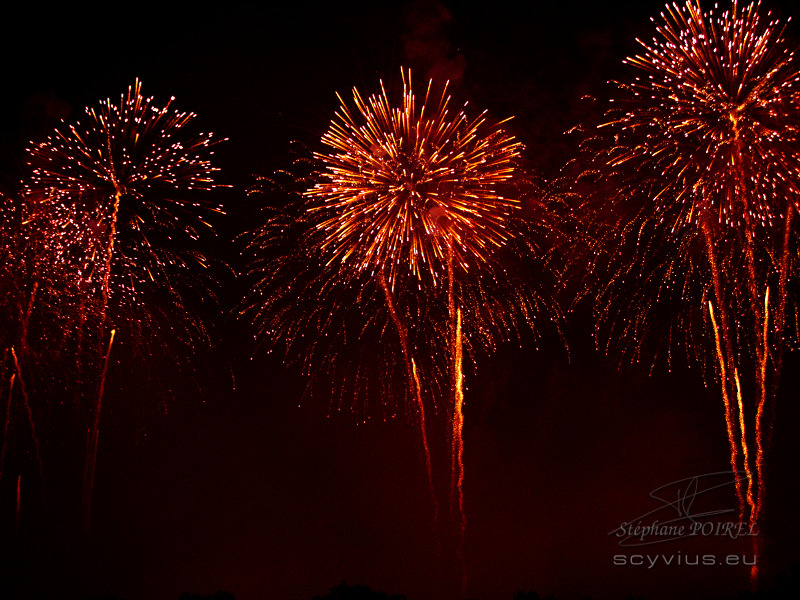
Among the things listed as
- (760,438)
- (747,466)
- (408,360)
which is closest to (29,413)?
(408,360)

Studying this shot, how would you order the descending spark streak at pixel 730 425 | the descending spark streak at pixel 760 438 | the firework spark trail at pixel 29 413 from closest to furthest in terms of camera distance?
the descending spark streak at pixel 760 438 → the descending spark streak at pixel 730 425 → the firework spark trail at pixel 29 413

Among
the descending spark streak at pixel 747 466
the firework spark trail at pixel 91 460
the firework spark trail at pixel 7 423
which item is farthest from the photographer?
the firework spark trail at pixel 91 460

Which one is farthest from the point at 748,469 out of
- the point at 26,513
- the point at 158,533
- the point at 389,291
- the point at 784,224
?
the point at 26,513

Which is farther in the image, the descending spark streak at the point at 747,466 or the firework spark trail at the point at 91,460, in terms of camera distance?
the firework spark trail at the point at 91,460

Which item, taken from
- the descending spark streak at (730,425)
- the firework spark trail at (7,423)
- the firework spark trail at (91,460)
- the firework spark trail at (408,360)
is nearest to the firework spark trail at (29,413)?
the firework spark trail at (7,423)

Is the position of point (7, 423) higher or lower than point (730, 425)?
lower

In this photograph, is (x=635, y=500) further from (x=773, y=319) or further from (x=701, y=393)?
(x=773, y=319)

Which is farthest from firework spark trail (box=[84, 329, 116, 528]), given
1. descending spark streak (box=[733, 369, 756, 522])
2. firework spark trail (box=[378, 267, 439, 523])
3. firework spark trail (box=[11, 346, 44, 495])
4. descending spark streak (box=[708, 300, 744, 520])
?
descending spark streak (box=[733, 369, 756, 522])

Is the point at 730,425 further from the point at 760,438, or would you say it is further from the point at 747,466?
the point at 747,466

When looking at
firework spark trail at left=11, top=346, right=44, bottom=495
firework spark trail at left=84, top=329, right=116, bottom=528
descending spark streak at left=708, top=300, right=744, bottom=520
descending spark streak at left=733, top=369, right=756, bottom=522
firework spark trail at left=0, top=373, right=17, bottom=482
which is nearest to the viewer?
descending spark streak at left=708, top=300, right=744, bottom=520

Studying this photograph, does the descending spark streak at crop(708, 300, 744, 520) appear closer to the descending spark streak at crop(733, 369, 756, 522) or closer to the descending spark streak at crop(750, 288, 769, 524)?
the descending spark streak at crop(733, 369, 756, 522)

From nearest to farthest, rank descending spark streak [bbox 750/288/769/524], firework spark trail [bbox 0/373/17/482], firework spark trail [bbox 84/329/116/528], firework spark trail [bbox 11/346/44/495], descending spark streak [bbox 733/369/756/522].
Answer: descending spark streak [bbox 750/288/769/524] < descending spark streak [bbox 733/369/756/522] < firework spark trail [bbox 11/346/44/495] < firework spark trail [bbox 0/373/17/482] < firework spark trail [bbox 84/329/116/528]

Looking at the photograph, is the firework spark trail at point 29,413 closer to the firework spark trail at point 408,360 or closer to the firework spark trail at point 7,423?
the firework spark trail at point 7,423

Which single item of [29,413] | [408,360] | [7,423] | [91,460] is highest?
[408,360]
